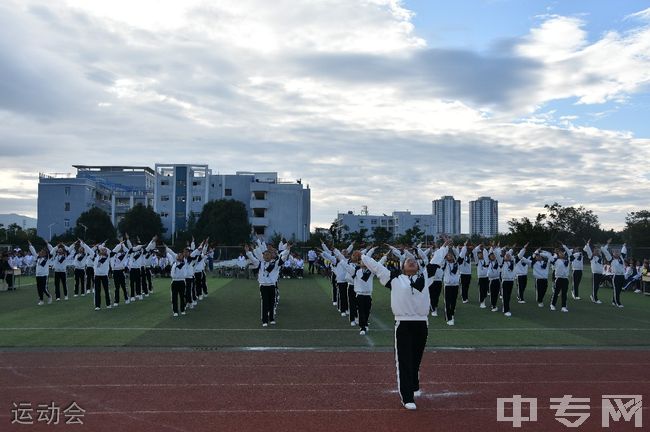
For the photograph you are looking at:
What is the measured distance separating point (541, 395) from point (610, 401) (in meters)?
0.92

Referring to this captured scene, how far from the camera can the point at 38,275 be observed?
66.6 feet

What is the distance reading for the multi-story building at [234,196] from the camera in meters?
80.7

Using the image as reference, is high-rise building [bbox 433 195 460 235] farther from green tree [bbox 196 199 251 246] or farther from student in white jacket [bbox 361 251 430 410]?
student in white jacket [bbox 361 251 430 410]

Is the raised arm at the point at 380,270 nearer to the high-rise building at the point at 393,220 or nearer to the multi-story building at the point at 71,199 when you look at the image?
the multi-story building at the point at 71,199

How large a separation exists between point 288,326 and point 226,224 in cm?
5216

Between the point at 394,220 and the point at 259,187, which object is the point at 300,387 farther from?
the point at 394,220

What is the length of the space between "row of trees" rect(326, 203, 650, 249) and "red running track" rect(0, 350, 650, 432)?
19993 mm

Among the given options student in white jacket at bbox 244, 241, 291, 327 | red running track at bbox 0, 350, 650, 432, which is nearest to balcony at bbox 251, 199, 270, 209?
student in white jacket at bbox 244, 241, 291, 327

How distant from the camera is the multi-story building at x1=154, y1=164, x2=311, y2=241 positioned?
80.7 metres

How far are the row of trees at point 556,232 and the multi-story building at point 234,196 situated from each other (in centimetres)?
2414

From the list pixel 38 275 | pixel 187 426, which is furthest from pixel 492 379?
pixel 38 275

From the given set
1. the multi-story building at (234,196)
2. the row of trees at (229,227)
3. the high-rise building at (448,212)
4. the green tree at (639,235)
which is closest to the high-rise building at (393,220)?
the high-rise building at (448,212)

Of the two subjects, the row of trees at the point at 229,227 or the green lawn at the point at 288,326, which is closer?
the green lawn at the point at 288,326

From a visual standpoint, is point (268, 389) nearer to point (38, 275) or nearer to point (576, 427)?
point (576, 427)
